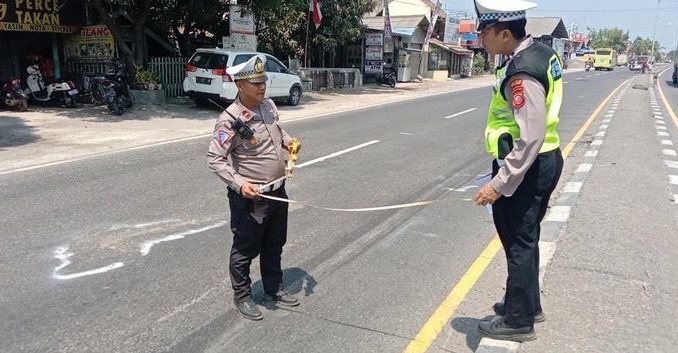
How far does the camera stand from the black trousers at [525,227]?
2.94 m

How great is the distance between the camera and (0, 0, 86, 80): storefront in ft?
49.9

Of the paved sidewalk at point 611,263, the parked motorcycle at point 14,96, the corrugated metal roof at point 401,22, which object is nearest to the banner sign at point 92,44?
the parked motorcycle at point 14,96

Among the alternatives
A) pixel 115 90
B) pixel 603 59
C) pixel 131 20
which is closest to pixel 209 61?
pixel 115 90

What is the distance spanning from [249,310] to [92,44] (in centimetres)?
1600

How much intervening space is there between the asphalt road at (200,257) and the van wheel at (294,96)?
375 inches

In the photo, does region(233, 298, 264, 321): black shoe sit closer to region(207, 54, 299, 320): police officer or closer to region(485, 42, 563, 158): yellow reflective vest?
region(207, 54, 299, 320): police officer

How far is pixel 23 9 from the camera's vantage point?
49.0ft

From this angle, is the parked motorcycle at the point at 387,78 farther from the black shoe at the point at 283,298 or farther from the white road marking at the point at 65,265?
the black shoe at the point at 283,298

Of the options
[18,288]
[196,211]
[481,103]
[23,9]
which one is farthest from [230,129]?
[481,103]

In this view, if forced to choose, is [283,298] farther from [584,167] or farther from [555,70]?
[584,167]

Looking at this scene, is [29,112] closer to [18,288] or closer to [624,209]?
[18,288]

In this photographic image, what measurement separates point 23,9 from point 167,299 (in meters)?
14.4

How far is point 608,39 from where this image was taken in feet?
433

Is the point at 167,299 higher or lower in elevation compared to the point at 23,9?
lower
